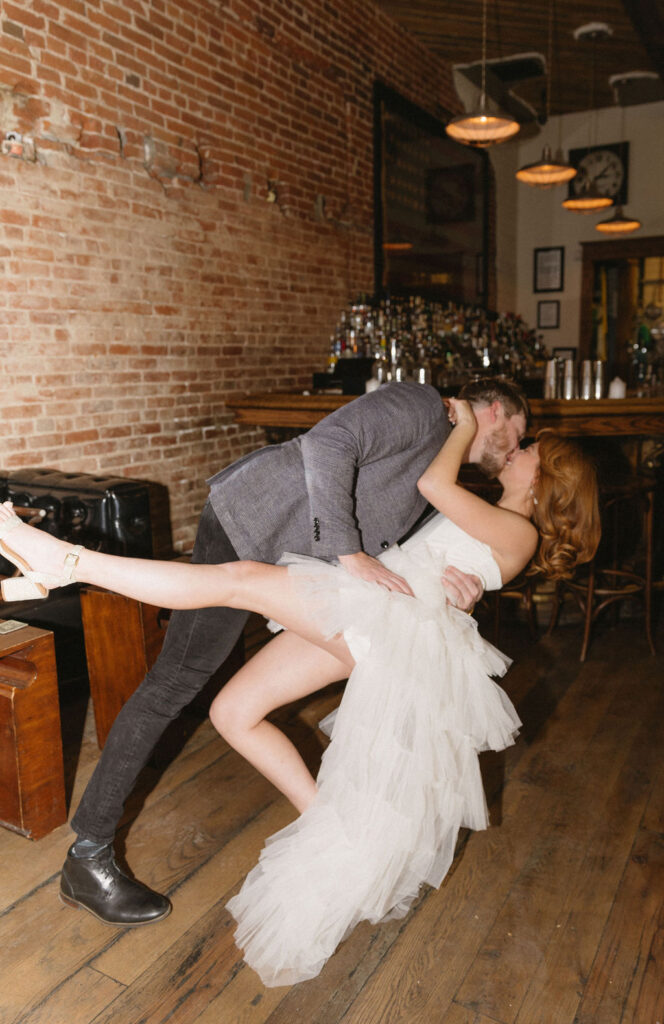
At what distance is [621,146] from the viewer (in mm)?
8477

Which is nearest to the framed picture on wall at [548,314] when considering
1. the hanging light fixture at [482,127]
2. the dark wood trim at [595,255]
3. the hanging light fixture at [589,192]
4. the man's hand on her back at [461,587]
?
the dark wood trim at [595,255]

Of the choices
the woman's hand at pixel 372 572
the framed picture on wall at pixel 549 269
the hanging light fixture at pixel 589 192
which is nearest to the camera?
the woman's hand at pixel 372 572

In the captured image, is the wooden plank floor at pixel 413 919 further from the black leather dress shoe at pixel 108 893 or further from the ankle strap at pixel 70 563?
the ankle strap at pixel 70 563

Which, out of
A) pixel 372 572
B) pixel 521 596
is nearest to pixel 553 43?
pixel 521 596

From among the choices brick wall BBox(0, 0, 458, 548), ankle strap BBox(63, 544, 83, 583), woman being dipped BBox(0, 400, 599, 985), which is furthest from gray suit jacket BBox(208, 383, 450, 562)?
brick wall BBox(0, 0, 458, 548)

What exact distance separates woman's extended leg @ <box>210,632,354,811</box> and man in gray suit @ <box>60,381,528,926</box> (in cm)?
11

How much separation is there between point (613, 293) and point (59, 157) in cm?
774

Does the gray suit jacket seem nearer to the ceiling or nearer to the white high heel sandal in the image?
the white high heel sandal

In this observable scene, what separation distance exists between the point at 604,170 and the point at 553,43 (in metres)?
2.15

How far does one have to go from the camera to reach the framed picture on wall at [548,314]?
915 cm

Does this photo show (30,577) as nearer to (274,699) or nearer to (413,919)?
(274,699)

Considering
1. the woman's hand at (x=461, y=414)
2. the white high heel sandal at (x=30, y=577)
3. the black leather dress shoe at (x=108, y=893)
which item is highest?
the woman's hand at (x=461, y=414)

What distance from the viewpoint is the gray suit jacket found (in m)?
1.82

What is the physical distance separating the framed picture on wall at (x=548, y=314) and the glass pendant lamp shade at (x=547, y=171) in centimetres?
292
